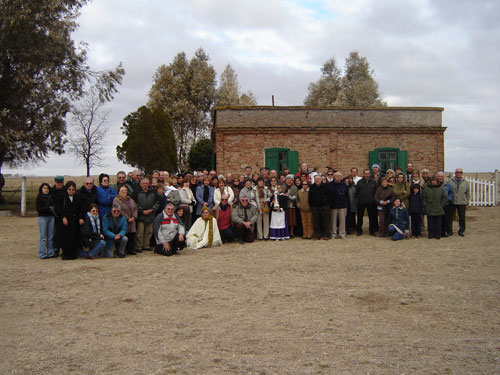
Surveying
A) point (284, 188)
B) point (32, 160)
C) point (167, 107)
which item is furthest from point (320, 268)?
point (167, 107)

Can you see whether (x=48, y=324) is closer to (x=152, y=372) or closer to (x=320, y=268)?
(x=152, y=372)

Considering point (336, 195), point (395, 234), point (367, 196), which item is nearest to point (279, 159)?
point (367, 196)

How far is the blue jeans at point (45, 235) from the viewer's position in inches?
376

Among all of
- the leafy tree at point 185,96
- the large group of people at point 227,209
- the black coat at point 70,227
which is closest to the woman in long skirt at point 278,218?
the large group of people at point 227,209

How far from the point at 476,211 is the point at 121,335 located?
622 inches

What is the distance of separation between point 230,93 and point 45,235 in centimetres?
3028

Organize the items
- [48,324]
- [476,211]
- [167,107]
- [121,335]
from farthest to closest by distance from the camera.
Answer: [167,107] < [476,211] < [48,324] < [121,335]

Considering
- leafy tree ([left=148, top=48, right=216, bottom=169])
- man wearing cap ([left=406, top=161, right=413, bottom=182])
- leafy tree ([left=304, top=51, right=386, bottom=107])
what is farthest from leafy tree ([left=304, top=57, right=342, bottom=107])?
man wearing cap ([left=406, top=161, right=413, bottom=182])

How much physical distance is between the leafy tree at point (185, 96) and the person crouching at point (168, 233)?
2661 centimetres

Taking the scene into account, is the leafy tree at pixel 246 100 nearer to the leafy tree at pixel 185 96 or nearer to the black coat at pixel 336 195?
the leafy tree at pixel 185 96

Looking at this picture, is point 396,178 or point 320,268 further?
point 396,178

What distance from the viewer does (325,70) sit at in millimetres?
44375

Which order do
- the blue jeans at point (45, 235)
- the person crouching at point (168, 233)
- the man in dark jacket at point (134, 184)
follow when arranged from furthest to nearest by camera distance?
1. the man in dark jacket at point (134, 184)
2. the person crouching at point (168, 233)
3. the blue jeans at point (45, 235)

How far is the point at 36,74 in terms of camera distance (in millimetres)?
21234
